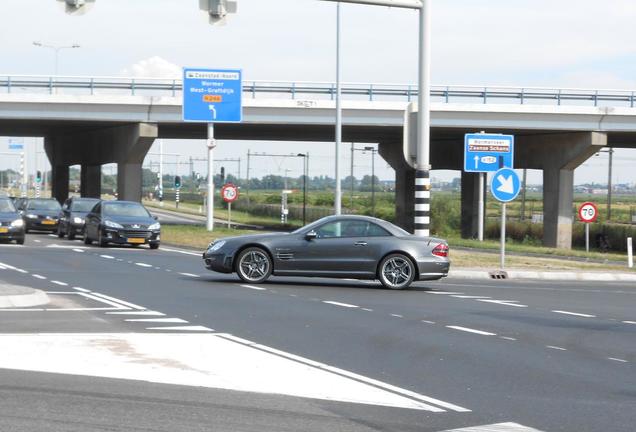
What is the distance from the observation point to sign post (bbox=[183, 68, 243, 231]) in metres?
43.8

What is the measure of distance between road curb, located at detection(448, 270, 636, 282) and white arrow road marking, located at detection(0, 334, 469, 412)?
14.6 metres

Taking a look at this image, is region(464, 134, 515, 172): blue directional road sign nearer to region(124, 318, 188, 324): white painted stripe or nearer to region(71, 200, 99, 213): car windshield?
region(71, 200, 99, 213): car windshield

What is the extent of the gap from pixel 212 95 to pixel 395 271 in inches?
946

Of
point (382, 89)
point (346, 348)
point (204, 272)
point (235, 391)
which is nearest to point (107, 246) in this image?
point (204, 272)

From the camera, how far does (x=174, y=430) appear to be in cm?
793

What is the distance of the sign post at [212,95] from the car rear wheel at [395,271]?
23703 mm

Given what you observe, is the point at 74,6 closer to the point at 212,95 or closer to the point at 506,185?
the point at 506,185

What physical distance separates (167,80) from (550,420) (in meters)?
42.5

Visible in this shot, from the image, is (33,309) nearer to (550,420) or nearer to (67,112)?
(550,420)

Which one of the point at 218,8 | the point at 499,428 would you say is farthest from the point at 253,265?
the point at 499,428

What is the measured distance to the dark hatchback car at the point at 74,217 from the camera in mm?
41969

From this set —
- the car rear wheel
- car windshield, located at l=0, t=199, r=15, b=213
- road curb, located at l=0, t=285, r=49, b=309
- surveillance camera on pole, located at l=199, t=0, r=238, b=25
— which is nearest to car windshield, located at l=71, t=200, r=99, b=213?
car windshield, located at l=0, t=199, r=15, b=213

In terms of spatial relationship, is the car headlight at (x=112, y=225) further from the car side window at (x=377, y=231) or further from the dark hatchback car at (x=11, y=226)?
the car side window at (x=377, y=231)

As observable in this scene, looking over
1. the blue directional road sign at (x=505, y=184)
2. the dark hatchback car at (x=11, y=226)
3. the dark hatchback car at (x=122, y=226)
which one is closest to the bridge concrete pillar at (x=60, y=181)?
the dark hatchback car at (x=11, y=226)
